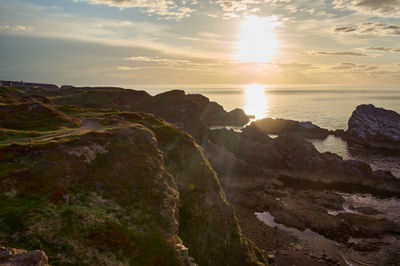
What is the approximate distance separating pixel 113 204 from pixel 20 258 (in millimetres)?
12065

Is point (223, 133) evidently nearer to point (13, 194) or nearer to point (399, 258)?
point (399, 258)

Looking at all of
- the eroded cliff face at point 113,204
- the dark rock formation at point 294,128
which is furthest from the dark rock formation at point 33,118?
the dark rock formation at point 294,128

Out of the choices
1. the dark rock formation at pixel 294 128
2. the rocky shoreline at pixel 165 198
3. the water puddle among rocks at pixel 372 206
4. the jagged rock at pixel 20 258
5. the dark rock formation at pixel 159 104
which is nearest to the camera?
the jagged rock at pixel 20 258

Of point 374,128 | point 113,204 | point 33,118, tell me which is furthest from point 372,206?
point 374,128

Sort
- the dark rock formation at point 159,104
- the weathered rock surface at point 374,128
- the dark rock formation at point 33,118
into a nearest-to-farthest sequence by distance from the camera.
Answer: the dark rock formation at point 33,118 < the weathered rock surface at point 374,128 < the dark rock formation at point 159,104

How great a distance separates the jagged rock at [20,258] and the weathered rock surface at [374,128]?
149343 mm

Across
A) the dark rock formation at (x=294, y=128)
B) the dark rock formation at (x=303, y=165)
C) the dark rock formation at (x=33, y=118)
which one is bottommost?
the dark rock formation at (x=303, y=165)

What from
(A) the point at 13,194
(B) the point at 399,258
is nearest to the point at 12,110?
(A) the point at 13,194

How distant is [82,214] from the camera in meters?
22.4

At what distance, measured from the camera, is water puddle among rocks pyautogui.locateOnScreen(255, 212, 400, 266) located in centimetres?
4478

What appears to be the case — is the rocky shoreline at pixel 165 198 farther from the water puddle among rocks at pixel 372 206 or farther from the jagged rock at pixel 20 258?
the jagged rock at pixel 20 258

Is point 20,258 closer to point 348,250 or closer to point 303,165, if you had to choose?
point 348,250

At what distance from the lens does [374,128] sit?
444 feet

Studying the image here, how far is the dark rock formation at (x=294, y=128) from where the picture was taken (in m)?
158
